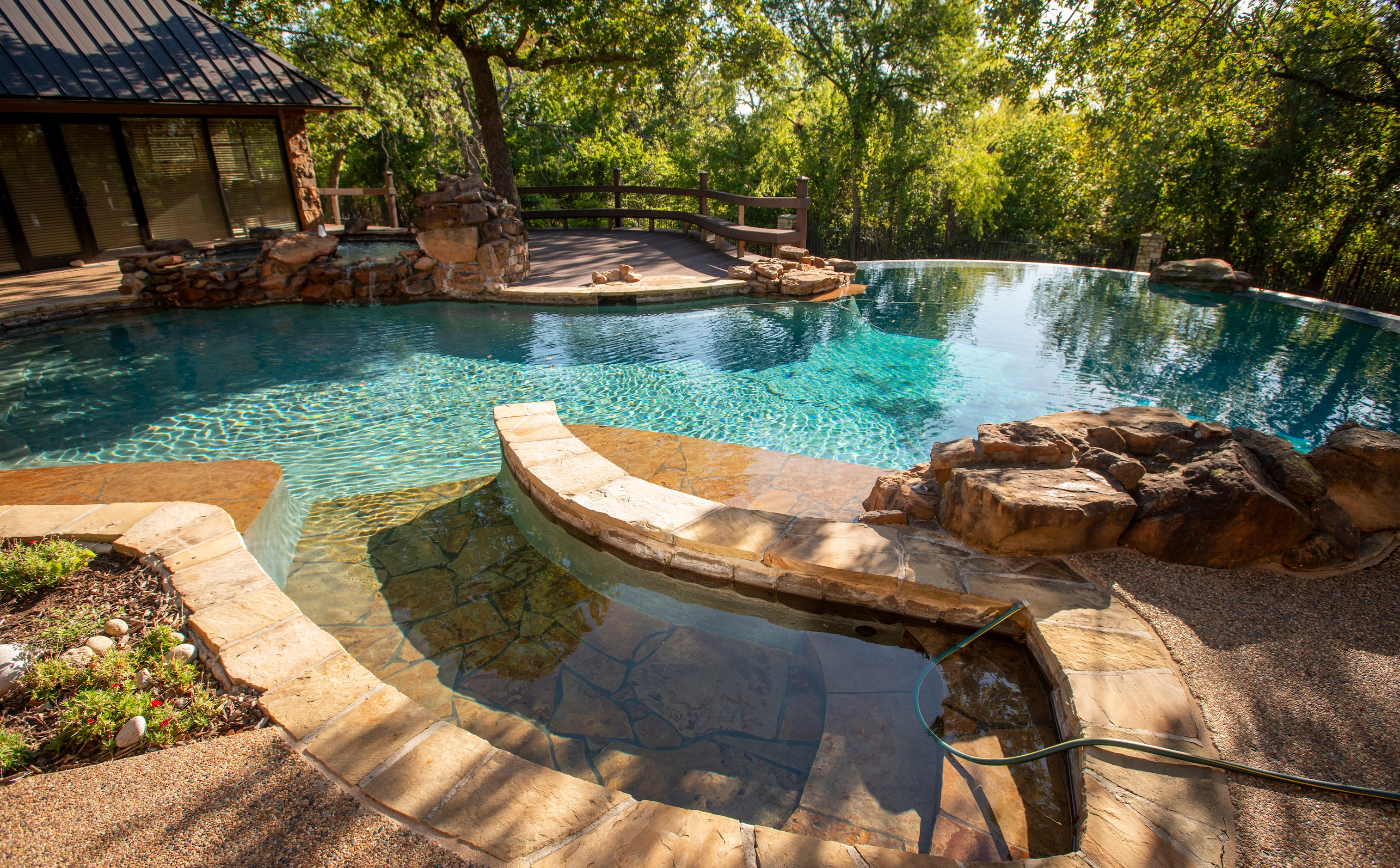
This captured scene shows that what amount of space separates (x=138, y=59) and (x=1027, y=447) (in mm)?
13163

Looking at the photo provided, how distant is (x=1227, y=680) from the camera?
2.19 meters

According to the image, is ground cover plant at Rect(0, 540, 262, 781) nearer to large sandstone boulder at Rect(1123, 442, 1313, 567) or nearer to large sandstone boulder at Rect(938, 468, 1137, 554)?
large sandstone boulder at Rect(938, 468, 1137, 554)

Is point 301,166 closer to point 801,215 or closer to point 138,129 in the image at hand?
point 138,129

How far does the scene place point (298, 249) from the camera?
9.38 metres

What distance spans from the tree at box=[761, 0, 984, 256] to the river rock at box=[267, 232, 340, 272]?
461 inches

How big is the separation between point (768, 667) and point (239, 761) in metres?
1.81

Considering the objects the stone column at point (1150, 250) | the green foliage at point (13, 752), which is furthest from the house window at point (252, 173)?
the stone column at point (1150, 250)

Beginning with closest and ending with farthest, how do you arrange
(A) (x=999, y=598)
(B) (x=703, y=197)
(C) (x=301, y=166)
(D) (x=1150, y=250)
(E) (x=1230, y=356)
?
(A) (x=999, y=598)
(E) (x=1230, y=356)
(C) (x=301, y=166)
(B) (x=703, y=197)
(D) (x=1150, y=250)

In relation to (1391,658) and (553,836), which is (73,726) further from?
(1391,658)

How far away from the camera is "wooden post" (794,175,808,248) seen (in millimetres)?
11484

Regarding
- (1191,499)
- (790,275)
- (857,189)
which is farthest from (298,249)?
(857,189)

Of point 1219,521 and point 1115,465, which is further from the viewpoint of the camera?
point 1115,465

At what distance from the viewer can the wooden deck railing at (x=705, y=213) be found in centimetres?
1144

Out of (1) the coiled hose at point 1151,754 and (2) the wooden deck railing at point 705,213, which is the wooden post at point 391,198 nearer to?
(2) the wooden deck railing at point 705,213
